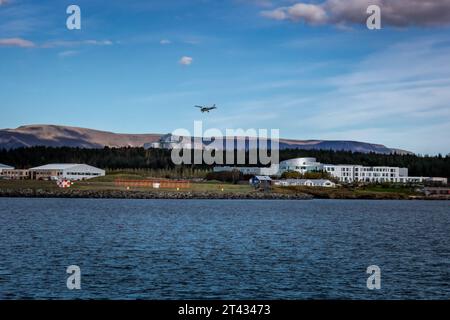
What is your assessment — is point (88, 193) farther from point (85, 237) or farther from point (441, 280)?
point (441, 280)

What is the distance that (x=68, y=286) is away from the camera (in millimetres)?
35438

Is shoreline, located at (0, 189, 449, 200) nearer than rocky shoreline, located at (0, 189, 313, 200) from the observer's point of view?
No

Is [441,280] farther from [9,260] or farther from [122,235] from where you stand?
[122,235]

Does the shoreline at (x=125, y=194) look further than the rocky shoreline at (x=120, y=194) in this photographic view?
Yes

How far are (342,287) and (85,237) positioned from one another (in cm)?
3383

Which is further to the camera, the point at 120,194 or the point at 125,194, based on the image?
the point at 120,194
